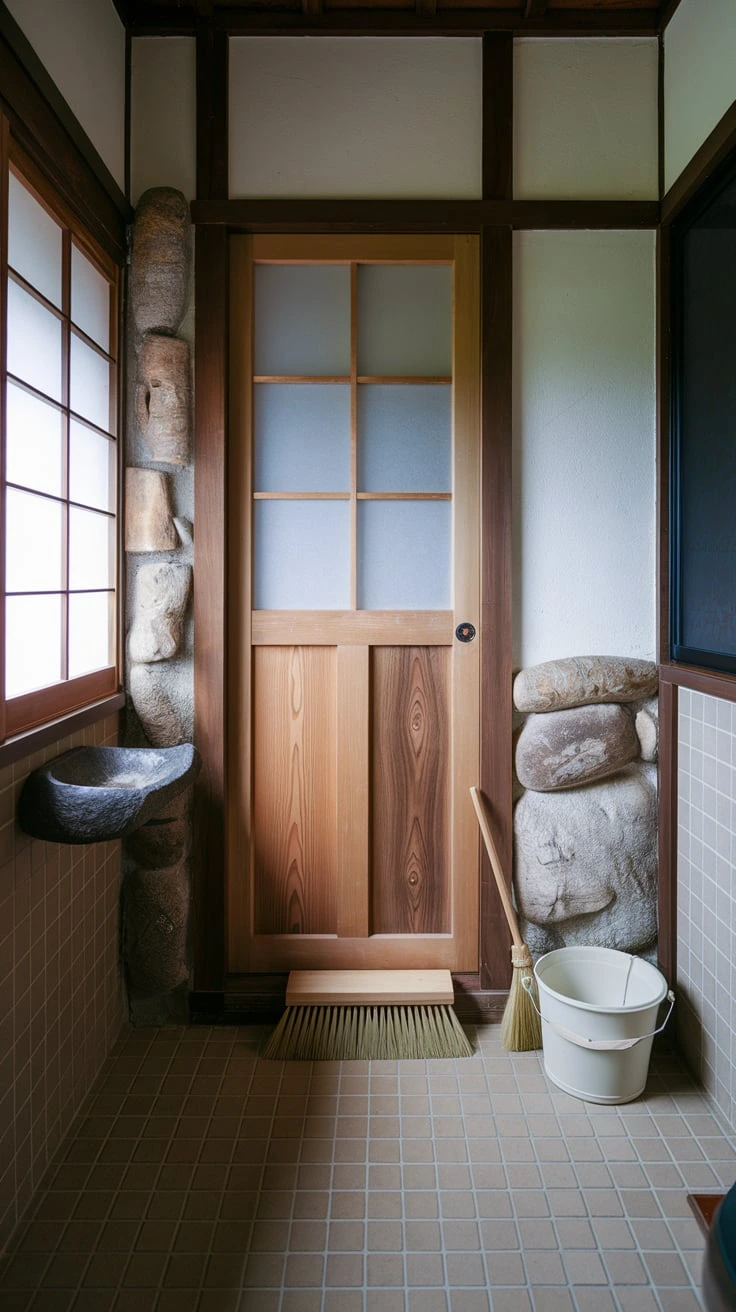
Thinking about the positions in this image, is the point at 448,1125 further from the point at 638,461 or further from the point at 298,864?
the point at 638,461

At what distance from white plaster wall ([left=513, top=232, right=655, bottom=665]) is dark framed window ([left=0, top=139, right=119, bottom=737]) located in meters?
1.09

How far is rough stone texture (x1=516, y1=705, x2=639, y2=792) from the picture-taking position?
2.17 metres

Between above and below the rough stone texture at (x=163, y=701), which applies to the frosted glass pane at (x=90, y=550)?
above

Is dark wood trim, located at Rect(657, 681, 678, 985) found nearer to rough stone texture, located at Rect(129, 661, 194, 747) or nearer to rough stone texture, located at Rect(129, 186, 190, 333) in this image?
rough stone texture, located at Rect(129, 661, 194, 747)

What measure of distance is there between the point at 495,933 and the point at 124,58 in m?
2.50

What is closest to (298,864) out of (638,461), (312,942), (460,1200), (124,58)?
(312,942)

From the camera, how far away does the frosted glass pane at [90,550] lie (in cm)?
196

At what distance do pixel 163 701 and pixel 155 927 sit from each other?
597 mm

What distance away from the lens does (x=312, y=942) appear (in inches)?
89.7

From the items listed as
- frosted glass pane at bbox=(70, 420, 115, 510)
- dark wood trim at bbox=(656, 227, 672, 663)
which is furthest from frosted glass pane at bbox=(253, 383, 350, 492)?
dark wood trim at bbox=(656, 227, 672, 663)

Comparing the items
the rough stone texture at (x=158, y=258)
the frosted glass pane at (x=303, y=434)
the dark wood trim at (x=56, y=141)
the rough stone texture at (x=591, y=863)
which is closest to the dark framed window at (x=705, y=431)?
the rough stone texture at (x=591, y=863)

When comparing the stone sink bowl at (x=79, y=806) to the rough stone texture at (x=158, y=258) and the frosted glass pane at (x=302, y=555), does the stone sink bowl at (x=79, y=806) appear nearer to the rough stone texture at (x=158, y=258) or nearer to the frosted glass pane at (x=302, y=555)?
the frosted glass pane at (x=302, y=555)

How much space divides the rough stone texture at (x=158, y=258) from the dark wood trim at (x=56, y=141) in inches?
2.0

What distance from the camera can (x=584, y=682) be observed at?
2.18 meters
